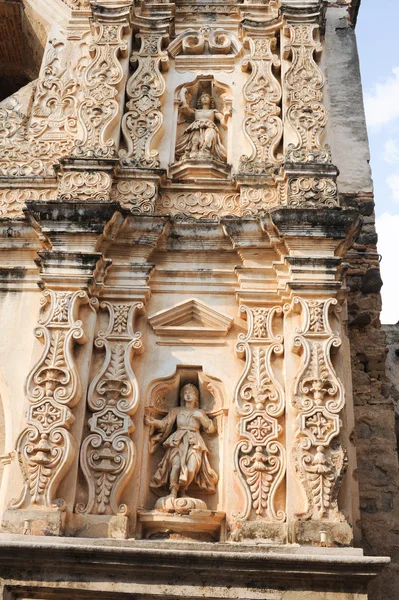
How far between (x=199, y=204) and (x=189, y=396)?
2073 millimetres

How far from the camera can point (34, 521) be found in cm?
579

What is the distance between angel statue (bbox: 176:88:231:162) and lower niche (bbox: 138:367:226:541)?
2.52m

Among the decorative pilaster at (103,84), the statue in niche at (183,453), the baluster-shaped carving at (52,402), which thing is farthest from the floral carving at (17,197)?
the statue in niche at (183,453)

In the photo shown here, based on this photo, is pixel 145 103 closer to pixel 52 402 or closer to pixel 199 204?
pixel 199 204

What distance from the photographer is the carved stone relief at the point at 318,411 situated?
5.89 meters

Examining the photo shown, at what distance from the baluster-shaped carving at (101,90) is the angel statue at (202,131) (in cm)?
78

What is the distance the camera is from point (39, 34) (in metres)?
9.62

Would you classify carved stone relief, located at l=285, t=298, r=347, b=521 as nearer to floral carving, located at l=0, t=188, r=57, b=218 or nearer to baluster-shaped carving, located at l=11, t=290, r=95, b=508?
baluster-shaped carving, located at l=11, t=290, r=95, b=508

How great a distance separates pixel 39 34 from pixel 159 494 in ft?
20.3

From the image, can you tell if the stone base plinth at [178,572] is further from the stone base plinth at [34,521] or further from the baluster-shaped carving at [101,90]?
the baluster-shaped carving at [101,90]

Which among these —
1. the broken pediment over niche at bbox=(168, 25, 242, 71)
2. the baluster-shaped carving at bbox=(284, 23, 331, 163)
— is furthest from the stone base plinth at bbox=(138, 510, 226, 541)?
the broken pediment over niche at bbox=(168, 25, 242, 71)

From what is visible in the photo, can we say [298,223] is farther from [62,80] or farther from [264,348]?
[62,80]

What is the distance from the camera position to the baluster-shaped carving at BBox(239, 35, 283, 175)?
7805mm

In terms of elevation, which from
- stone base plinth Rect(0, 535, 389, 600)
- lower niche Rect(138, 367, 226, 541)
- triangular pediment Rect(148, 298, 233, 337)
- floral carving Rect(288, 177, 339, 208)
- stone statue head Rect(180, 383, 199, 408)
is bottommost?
stone base plinth Rect(0, 535, 389, 600)
